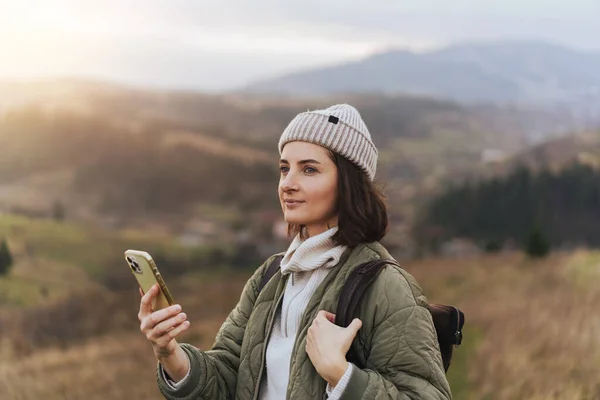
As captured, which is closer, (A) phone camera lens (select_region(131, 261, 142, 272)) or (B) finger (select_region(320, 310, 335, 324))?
(B) finger (select_region(320, 310, 335, 324))

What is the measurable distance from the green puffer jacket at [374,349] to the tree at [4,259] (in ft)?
21.7

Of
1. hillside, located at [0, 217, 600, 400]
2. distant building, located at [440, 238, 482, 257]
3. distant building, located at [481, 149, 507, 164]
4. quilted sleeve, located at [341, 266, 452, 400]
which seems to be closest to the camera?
quilted sleeve, located at [341, 266, 452, 400]

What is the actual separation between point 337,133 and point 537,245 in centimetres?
967

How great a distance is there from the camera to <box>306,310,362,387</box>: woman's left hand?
1.73 meters

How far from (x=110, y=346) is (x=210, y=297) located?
1530mm

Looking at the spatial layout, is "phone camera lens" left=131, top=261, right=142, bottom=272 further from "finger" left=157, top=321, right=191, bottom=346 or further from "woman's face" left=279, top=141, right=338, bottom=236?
"woman's face" left=279, top=141, right=338, bottom=236

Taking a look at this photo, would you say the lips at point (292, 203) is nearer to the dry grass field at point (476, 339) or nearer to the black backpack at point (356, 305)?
the black backpack at point (356, 305)

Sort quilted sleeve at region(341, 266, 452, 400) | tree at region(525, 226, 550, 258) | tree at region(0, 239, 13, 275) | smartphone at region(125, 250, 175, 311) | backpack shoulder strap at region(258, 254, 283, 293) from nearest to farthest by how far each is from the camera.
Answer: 1. quilted sleeve at region(341, 266, 452, 400)
2. smartphone at region(125, 250, 175, 311)
3. backpack shoulder strap at region(258, 254, 283, 293)
4. tree at region(0, 239, 13, 275)
5. tree at region(525, 226, 550, 258)

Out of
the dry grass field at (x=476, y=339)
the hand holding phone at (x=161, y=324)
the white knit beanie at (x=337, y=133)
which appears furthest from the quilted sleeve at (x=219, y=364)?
the dry grass field at (x=476, y=339)

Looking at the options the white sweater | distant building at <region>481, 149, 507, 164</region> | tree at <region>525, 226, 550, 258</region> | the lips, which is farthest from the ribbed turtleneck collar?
distant building at <region>481, 149, 507, 164</region>

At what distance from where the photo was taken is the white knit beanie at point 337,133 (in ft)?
6.44

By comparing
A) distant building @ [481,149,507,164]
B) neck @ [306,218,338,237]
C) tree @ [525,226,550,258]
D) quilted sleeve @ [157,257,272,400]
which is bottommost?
tree @ [525,226,550,258]

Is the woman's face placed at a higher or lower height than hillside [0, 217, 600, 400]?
higher

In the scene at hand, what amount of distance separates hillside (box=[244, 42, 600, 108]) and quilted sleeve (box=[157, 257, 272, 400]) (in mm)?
9372
